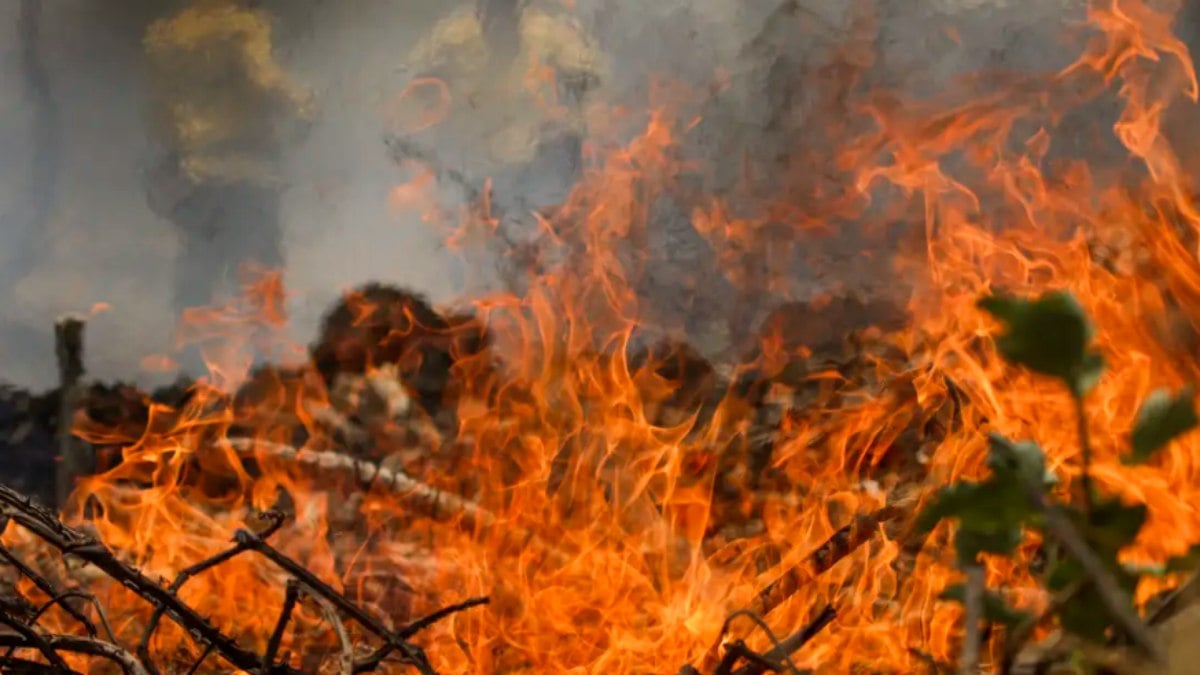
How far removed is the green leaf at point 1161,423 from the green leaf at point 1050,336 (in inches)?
1.1

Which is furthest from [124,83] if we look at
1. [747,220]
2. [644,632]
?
[644,632]

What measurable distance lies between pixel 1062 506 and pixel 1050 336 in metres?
0.07

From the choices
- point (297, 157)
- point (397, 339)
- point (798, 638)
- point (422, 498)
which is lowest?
point (798, 638)

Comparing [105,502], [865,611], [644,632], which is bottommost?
[865,611]

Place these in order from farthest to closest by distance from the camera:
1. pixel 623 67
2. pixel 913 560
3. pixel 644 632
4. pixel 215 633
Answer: pixel 623 67 → pixel 913 560 → pixel 644 632 → pixel 215 633

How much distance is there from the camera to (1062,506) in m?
0.33

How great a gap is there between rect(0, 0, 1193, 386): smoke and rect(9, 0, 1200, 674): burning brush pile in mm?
107

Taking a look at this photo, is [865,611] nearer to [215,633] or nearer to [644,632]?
[644,632]

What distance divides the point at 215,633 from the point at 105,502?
75.5 inches

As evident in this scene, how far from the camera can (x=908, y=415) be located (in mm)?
1981

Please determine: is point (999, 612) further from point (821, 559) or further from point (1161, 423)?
point (821, 559)

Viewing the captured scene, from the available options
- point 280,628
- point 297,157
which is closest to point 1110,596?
point 280,628

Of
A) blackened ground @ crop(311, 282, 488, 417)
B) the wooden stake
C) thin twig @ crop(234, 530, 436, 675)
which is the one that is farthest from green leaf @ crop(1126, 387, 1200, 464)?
the wooden stake

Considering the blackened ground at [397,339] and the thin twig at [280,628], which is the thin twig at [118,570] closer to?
the thin twig at [280,628]
